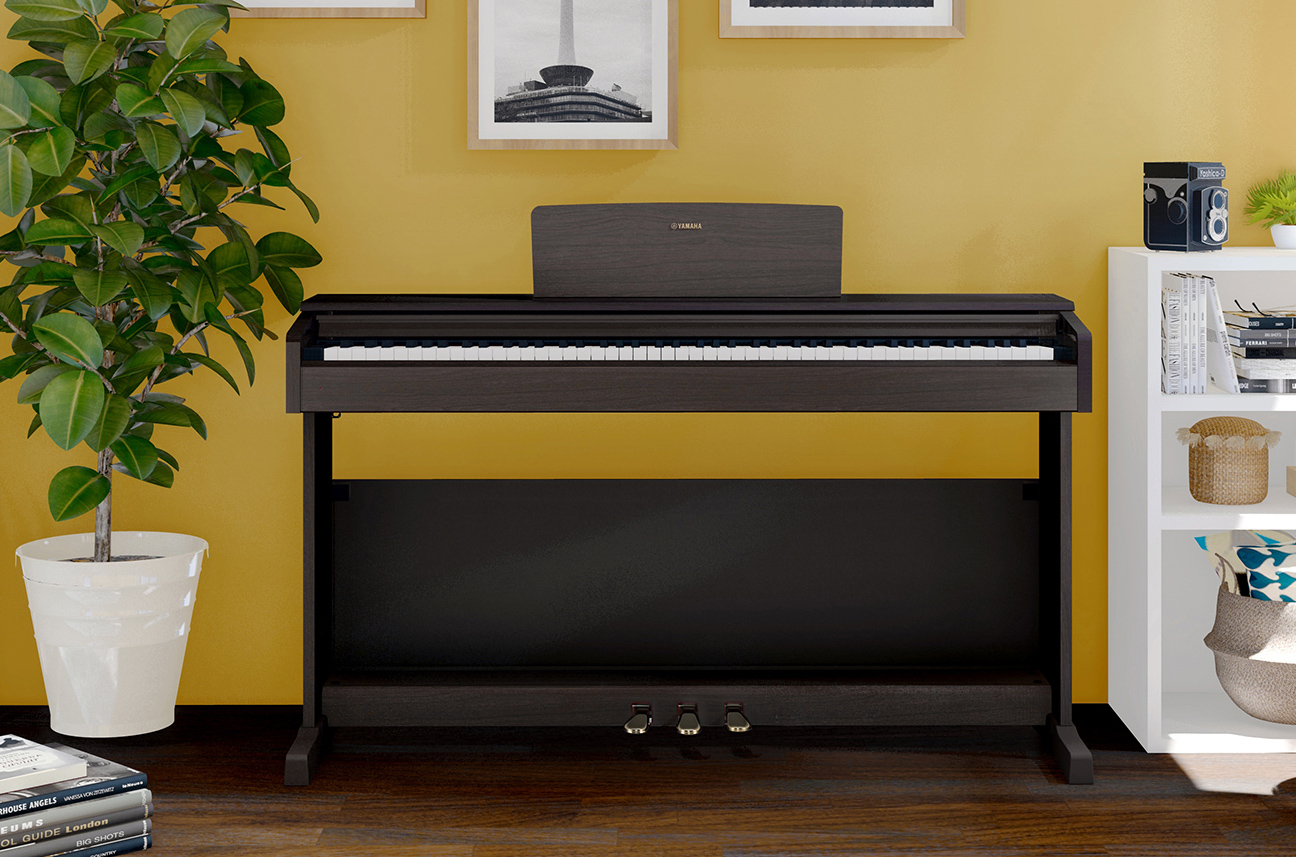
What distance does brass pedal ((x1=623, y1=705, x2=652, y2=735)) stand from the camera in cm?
254

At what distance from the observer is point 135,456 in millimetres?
2453

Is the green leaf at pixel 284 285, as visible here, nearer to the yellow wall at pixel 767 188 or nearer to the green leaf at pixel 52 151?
the yellow wall at pixel 767 188

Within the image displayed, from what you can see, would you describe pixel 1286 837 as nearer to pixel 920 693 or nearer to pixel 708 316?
pixel 920 693

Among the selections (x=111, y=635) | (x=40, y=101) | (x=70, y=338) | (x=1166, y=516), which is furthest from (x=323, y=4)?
(x=1166, y=516)

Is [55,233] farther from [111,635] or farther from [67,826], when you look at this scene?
[67,826]

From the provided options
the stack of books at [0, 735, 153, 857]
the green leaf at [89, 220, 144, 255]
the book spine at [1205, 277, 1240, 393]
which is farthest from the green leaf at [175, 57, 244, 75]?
the book spine at [1205, 277, 1240, 393]

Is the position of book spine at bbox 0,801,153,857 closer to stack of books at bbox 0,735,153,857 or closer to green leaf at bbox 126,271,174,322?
stack of books at bbox 0,735,153,857

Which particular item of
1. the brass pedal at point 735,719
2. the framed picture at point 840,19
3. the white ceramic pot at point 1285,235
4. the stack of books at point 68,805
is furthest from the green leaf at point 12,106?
the white ceramic pot at point 1285,235

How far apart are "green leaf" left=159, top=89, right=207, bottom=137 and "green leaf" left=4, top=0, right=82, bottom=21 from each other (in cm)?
27

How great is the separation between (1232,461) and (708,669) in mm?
1285

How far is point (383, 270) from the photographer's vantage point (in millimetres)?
2934

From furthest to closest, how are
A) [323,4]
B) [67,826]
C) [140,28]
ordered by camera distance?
[323,4]
[140,28]
[67,826]

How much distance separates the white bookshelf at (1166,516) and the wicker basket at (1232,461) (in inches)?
1.3

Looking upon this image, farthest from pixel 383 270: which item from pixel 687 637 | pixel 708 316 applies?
pixel 687 637
